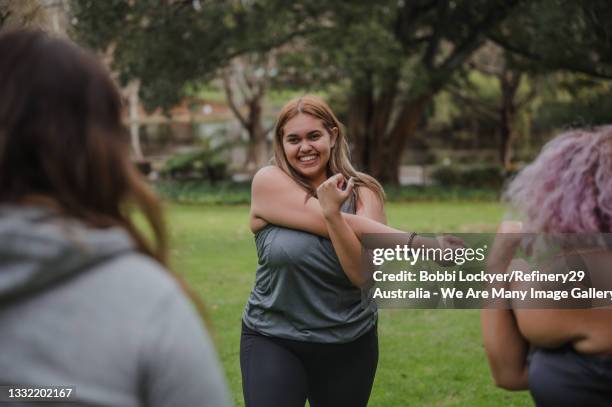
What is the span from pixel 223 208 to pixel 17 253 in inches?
826

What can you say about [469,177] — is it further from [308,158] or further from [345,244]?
[345,244]

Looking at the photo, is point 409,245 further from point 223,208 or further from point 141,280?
point 223,208

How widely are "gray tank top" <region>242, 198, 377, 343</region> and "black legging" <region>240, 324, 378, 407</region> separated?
0.05 meters

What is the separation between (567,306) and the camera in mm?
2131

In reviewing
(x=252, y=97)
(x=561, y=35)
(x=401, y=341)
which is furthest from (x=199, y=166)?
(x=401, y=341)

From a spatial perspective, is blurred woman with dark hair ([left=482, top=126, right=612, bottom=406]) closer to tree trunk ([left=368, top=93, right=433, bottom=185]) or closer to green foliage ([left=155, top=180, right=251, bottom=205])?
green foliage ([left=155, top=180, right=251, bottom=205])

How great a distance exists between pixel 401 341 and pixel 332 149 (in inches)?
185

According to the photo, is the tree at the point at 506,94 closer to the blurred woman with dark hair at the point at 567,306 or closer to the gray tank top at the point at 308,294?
the gray tank top at the point at 308,294

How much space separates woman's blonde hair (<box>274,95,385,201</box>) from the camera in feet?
11.3

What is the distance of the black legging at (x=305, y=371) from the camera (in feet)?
10.5

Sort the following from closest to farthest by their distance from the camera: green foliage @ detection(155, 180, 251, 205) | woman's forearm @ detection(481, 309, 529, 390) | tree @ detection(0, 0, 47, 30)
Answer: woman's forearm @ detection(481, 309, 529, 390) → tree @ detection(0, 0, 47, 30) → green foliage @ detection(155, 180, 251, 205)

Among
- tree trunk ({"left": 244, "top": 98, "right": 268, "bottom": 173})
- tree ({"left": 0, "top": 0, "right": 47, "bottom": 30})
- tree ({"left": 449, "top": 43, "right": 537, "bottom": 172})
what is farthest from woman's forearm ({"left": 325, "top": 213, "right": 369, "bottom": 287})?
tree trunk ({"left": 244, "top": 98, "right": 268, "bottom": 173})

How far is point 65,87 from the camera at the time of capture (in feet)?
4.96

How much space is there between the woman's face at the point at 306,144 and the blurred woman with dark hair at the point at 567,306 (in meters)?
1.36
